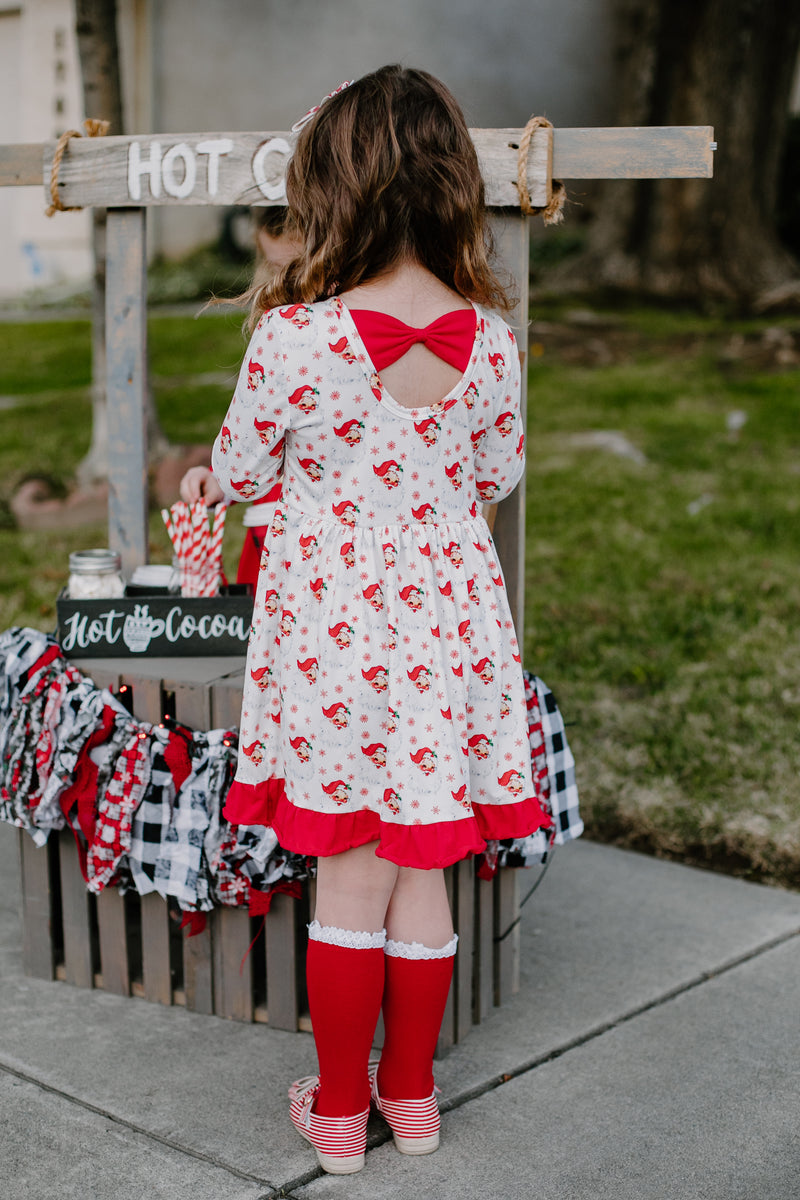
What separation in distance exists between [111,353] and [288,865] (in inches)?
54.0

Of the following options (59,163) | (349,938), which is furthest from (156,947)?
(59,163)

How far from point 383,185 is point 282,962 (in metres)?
1.66

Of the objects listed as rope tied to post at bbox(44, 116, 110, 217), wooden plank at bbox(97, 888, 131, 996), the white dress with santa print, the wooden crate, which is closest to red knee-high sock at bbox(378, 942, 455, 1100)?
the white dress with santa print

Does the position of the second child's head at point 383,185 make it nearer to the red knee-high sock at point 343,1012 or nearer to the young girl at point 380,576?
the young girl at point 380,576

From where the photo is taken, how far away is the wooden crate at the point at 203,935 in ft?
9.03

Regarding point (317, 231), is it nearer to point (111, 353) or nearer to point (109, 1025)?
point (111, 353)

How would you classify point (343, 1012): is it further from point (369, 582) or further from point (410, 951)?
point (369, 582)

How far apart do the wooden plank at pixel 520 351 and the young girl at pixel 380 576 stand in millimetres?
419

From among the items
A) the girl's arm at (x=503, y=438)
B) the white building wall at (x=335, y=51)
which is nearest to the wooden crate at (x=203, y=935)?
the girl's arm at (x=503, y=438)

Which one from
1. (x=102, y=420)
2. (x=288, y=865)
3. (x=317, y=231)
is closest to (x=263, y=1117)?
(x=288, y=865)

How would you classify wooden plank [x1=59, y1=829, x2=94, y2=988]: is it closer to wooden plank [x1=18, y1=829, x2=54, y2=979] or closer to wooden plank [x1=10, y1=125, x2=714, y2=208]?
wooden plank [x1=18, y1=829, x2=54, y2=979]

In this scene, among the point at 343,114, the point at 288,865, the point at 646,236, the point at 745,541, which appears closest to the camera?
the point at 343,114

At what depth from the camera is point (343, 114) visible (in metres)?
2.10

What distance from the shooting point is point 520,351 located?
2682mm
